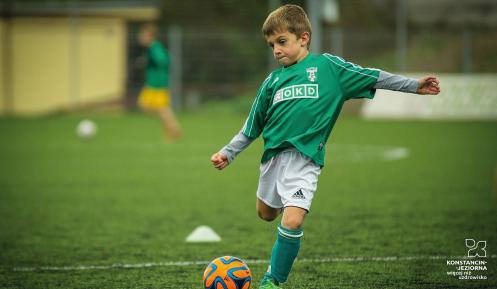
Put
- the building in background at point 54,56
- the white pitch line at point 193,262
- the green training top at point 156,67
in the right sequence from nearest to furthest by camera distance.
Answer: the white pitch line at point 193,262
the green training top at point 156,67
the building in background at point 54,56

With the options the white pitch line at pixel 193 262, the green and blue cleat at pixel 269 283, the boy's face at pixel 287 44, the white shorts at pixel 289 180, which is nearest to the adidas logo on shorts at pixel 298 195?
the white shorts at pixel 289 180

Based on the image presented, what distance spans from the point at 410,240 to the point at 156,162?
7482 mm

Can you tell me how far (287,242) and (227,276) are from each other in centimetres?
41

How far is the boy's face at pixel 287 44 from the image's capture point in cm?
506

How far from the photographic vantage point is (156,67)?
1855cm

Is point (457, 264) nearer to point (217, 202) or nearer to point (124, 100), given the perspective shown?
point (217, 202)

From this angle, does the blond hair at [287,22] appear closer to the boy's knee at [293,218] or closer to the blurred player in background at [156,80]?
the boy's knee at [293,218]

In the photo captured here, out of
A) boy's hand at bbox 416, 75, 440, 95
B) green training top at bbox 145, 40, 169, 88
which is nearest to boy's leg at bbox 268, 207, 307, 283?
boy's hand at bbox 416, 75, 440, 95

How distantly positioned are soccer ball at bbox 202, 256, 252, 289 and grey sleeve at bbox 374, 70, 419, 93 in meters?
1.36

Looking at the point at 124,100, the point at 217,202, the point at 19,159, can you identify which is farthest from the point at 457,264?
the point at 124,100

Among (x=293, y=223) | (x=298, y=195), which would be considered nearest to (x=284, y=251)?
(x=293, y=223)

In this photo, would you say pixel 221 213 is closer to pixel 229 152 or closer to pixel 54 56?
pixel 229 152

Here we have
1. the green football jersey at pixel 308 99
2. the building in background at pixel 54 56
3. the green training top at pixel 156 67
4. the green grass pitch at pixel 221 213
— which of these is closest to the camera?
the green football jersey at pixel 308 99

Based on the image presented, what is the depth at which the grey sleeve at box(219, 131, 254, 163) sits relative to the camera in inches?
206
